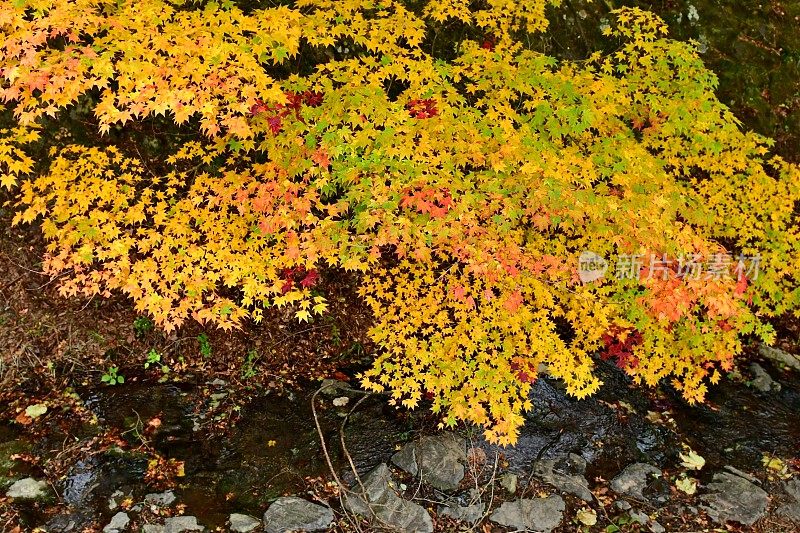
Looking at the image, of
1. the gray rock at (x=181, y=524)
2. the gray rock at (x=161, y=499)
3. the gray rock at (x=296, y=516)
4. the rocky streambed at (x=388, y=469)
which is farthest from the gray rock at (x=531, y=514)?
the gray rock at (x=161, y=499)

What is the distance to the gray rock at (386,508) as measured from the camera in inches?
225

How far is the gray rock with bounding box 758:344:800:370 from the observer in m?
9.23

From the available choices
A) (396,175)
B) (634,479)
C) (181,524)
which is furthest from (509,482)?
(396,175)

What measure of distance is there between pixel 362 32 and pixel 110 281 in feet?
13.7

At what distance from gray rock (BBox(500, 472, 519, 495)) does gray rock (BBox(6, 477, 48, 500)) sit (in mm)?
5043

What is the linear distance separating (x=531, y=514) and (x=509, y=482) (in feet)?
1.55

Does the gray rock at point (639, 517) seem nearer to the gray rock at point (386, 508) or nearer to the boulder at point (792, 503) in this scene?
the boulder at point (792, 503)

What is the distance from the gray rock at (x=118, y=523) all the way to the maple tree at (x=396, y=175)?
199 centimetres

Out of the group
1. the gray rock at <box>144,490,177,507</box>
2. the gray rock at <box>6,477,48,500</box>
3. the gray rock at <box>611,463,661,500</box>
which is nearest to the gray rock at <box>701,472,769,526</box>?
the gray rock at <box>611,463,661,500</box>

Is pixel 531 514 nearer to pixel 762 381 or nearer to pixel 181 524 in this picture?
pixel 181 524

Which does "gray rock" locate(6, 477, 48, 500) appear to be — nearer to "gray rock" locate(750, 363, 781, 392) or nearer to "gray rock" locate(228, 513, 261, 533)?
"gray rock" locate(228, 513, 261, 533)

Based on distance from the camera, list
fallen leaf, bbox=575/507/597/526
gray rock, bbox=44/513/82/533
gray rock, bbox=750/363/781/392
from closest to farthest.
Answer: gray rock, bbox=44/513/82/533, fallen leaf, bbox=575/507/597/526, gray rock, bbox=750/363/781/392

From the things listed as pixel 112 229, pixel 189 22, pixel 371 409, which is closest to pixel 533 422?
pixel 371 409

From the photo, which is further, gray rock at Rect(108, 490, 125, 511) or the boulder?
the boulder
